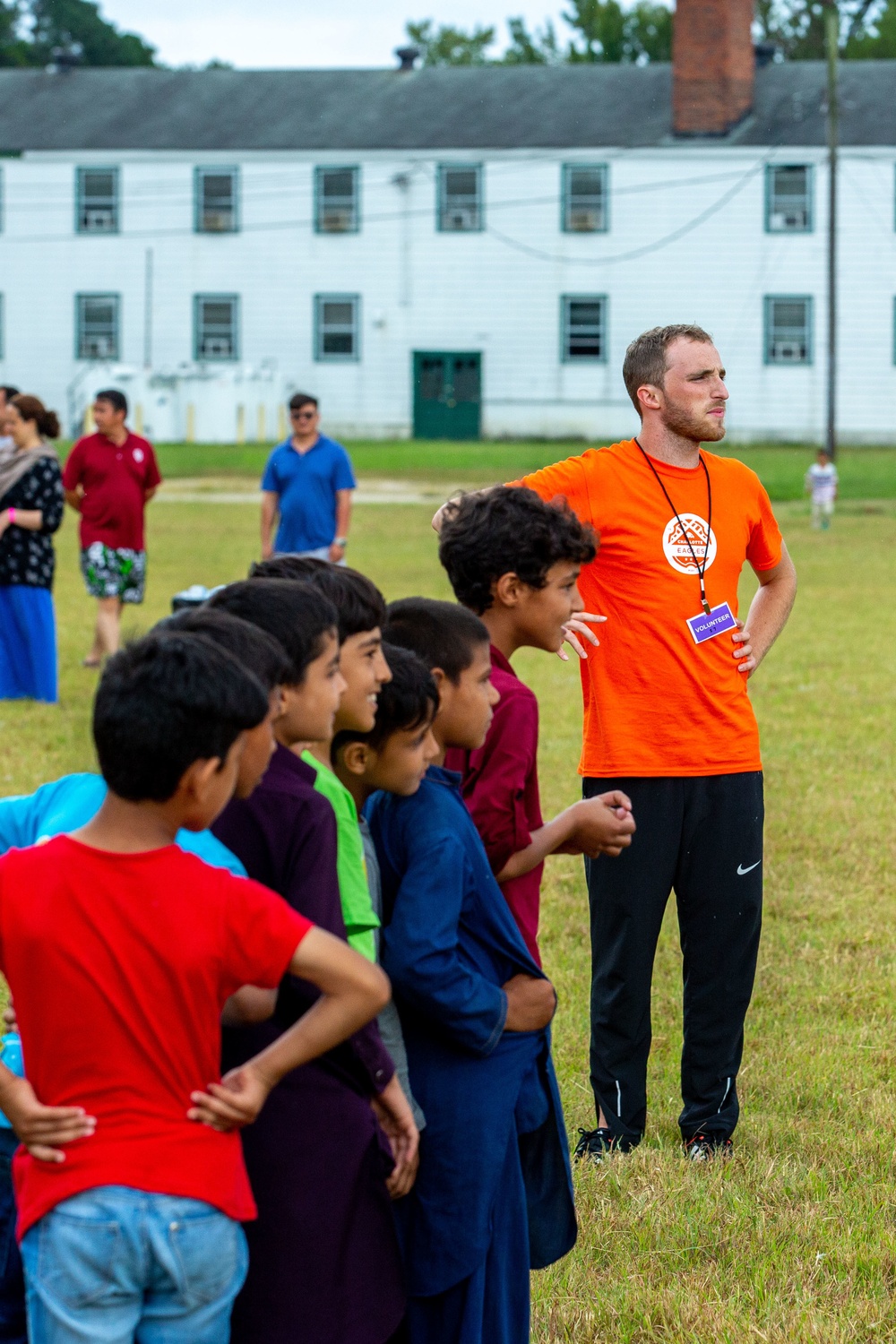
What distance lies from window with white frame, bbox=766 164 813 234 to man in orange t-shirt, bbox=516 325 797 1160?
137 ft

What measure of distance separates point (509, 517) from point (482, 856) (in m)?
0.80

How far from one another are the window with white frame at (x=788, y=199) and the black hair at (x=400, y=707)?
4356cm

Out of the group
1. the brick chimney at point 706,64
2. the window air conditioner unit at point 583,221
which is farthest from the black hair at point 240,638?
the brick chimney at point 706,64

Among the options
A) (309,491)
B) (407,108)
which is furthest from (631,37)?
(309,491)

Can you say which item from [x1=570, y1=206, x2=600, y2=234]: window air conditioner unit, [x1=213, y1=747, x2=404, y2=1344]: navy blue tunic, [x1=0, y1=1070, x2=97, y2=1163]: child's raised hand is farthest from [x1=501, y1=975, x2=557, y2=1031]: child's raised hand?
[x1=570, y1=206, x2=600, y2=234]: window air conditioner unit

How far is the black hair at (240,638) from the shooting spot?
2336 millimetres

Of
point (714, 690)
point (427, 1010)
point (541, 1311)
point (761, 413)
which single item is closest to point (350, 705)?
point (427, 1010)

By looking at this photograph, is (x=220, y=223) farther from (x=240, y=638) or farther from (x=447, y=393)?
(x=240, y=638)

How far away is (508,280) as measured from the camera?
44.4 metres

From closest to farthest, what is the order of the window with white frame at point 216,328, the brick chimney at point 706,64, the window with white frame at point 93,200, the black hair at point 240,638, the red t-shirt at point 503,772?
the black hair at point 240,638
the red t-shirt at point 503,772
the brick chimney at point 706,64
the window with white frame at point 216,328
the window with white frame at point 93,200

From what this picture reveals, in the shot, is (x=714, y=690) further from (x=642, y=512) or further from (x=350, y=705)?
(x=350, y=705)

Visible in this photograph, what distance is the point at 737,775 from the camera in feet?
14.4

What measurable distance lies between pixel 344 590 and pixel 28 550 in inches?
335

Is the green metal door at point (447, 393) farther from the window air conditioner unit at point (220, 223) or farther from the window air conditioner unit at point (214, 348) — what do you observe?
the window air conditioner unit at point (220, 223)
